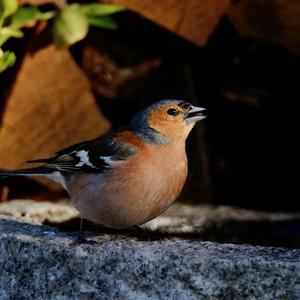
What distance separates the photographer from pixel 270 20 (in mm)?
5062

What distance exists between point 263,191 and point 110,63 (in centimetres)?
158

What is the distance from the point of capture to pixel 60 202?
5.20m

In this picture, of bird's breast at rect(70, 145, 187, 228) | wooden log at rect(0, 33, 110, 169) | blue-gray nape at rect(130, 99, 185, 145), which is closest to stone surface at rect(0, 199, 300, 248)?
wooden log at rect(0, 33, 110, 169)

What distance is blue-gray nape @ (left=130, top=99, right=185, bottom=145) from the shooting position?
14.3 ft

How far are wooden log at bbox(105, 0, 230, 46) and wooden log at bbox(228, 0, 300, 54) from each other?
0.41ft

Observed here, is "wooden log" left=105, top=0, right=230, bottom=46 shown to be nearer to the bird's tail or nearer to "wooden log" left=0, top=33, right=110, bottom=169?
"wooden log" left=0, top=33, right=110, bottom=169

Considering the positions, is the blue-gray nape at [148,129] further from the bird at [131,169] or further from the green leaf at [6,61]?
the green leaf at [6,61]

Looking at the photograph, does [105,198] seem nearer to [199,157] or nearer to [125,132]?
[125,132]

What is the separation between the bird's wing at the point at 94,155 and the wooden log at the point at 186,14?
776mm

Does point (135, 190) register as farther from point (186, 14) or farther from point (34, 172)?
point (186, 14)

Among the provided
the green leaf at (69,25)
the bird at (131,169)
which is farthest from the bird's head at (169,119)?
the green leaf at (69,25)

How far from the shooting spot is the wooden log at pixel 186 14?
4.71 meters

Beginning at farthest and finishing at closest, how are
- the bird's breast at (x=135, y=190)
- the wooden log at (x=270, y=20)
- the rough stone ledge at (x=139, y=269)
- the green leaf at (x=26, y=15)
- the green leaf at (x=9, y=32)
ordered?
the wooden log at (x=270, y=20) → the bird's breast at (x=135, y=190) → the rough stone ledge at (x=139, y=269) → the green leaf at (x=9, y=32) → the green leaf at (x=26, y=15)

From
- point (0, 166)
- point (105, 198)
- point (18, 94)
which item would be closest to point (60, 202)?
point (0, 166)
